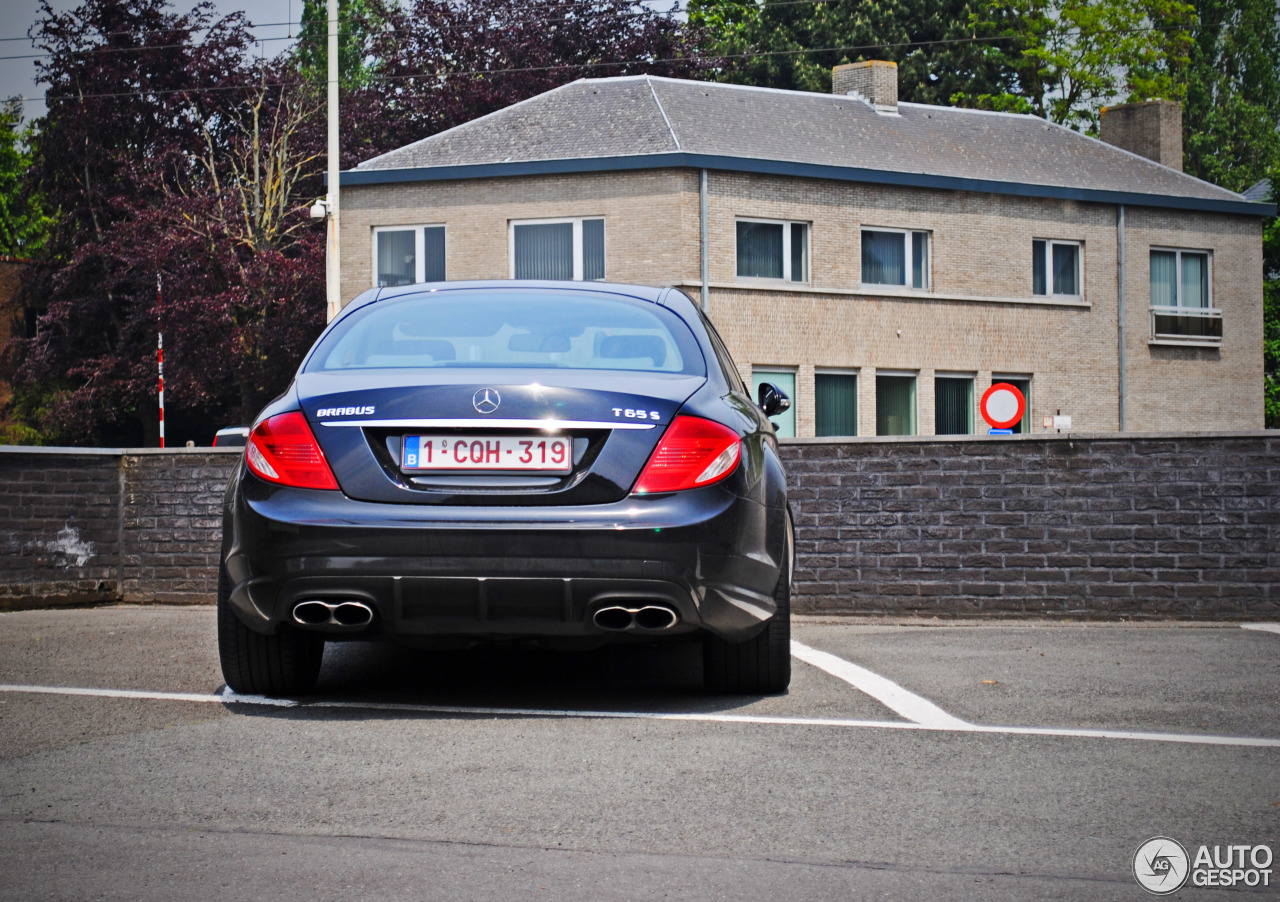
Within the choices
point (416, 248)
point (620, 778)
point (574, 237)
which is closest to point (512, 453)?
point (620, 778)

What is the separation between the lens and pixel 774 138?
105 feet

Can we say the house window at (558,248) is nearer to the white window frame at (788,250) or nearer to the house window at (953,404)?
the white window frame at (788,250)

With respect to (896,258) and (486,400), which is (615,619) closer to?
(486,400)

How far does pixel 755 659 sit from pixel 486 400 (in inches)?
61.5

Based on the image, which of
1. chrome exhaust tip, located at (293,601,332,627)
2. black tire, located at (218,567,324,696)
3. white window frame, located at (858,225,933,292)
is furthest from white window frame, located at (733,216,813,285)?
chrome exhaust tip, located at (293,601,332,627)

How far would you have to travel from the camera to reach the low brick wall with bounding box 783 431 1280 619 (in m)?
9.40

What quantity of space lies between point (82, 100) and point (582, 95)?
52.7 feet

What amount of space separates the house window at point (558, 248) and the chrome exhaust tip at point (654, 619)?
25.4 metres

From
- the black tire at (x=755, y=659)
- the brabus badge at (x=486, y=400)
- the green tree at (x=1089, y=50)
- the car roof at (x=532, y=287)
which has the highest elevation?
the green tree at (x=1089, y=50)

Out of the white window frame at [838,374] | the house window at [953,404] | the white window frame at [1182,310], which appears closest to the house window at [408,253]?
the white window frame at [838,374]

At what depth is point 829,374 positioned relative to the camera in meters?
31.3

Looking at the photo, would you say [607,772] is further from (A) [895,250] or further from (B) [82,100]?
(B) [82,100]

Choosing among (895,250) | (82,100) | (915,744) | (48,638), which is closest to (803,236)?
(895,250)

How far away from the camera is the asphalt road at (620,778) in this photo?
350 centimetres
